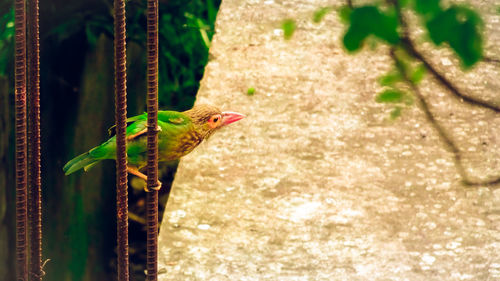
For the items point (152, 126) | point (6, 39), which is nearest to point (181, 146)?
point (152, 126)

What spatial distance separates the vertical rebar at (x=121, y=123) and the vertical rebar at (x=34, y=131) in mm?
249

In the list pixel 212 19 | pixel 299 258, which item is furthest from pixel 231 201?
pixel 212 19

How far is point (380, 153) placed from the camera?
350cm

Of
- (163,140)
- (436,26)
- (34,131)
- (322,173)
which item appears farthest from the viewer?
(322,173)

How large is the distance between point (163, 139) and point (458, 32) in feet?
5.33

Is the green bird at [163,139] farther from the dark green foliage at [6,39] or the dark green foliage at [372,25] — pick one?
the dark green foliage at [372,25]

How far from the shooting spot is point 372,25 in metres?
1.04

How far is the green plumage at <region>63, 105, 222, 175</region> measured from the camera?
2486 millimetres

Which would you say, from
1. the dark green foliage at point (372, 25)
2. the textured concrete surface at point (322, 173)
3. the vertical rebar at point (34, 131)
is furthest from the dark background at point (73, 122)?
the dark green foliage at point (372, 25)

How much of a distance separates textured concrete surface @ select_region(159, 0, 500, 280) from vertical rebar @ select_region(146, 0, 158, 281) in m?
0.63

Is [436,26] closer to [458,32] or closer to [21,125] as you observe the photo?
[458,32]

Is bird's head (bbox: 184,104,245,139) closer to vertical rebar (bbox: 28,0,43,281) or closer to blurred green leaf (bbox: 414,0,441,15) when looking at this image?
vertical rebar (bbox: 28,0,43,281)

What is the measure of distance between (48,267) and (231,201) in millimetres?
1423

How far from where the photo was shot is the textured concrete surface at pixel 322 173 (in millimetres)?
2922
